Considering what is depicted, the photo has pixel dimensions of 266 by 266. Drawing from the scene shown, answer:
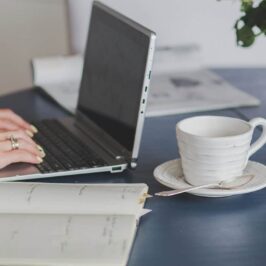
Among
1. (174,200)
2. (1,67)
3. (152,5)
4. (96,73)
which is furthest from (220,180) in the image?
(1,67)

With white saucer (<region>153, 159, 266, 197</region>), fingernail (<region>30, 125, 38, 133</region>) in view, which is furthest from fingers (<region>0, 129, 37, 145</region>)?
white saucer (<region>153, 159, 266, 197</region>)

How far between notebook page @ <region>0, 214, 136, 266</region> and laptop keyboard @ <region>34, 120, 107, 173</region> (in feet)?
0.69

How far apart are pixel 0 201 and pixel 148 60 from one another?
1.11 feet

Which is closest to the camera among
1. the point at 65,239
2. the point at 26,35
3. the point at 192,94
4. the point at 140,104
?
the point at 65,239

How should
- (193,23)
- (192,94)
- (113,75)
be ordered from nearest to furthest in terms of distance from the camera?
(113,75) < (192,94) < (193,23)

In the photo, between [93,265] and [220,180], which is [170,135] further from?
[93,265]

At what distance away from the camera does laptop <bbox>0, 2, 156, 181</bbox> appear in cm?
114

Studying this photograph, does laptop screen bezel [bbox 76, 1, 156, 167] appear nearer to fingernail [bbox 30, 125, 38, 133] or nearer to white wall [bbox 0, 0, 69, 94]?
fingernail [bbox 30, 125, 38, 133]

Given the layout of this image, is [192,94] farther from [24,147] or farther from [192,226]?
[192,226]

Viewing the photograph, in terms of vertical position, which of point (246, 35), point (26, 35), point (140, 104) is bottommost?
point (26, 35)

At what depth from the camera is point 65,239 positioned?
87cm

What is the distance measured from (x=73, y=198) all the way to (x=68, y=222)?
7 centimetres

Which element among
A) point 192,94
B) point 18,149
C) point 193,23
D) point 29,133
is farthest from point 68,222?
point 193,23

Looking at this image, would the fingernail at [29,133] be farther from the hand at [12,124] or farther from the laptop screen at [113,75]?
the laptop screen at [113,75]
